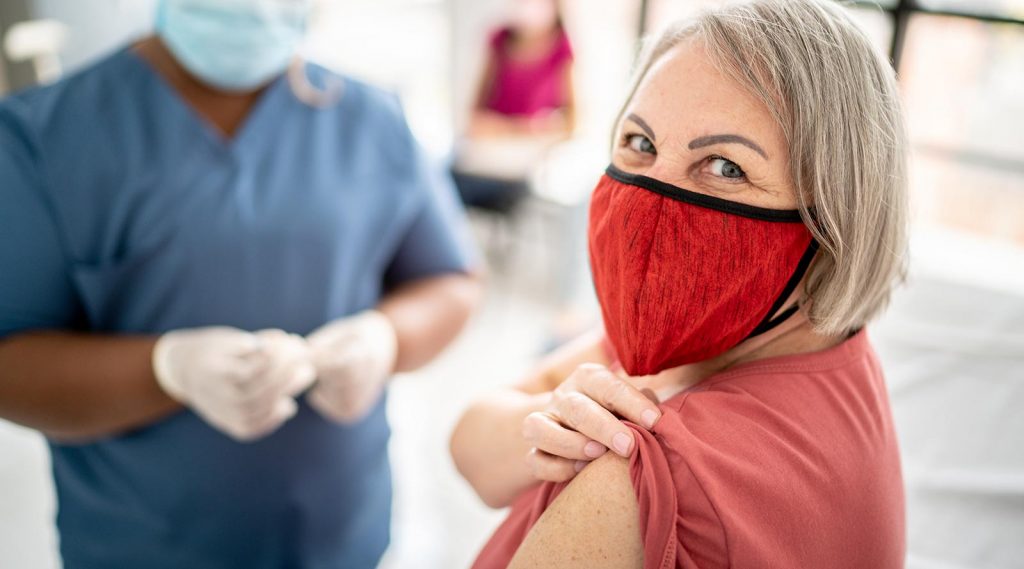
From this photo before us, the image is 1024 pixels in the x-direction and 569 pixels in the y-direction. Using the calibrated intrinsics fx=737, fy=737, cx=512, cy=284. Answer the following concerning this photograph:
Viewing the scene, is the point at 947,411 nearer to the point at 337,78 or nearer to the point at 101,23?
the point at 337,78

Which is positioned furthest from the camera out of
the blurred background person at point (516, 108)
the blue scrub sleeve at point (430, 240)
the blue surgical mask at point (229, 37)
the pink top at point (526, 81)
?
the pink top at point (526, 81)

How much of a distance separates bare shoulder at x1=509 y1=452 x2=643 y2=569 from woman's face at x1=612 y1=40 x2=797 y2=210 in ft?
0.99

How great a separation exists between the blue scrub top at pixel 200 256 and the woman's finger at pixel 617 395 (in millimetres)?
718

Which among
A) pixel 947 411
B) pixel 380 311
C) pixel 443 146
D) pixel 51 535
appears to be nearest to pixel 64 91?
pixel 380 311

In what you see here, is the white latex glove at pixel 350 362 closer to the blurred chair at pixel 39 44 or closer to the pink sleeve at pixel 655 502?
the pink sleeve at pixel 655 502

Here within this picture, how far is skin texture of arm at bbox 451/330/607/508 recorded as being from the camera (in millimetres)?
922

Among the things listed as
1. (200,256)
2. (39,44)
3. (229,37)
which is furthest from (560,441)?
(39,44)

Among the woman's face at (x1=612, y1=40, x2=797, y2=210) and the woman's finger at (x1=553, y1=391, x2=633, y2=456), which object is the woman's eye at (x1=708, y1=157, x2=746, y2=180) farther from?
the woman's finger at (x1=553, y1=391, x2=633, y2=456)

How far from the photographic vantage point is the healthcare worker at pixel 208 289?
3.92ft

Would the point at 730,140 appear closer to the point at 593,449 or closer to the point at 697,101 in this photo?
the point at 697,101

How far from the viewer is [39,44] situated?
1759mm

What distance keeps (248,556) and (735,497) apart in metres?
1.07

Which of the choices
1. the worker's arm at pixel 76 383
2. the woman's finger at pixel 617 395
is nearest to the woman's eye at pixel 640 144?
the woman's finger at pixel 617 395

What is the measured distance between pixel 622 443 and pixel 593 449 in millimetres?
39
